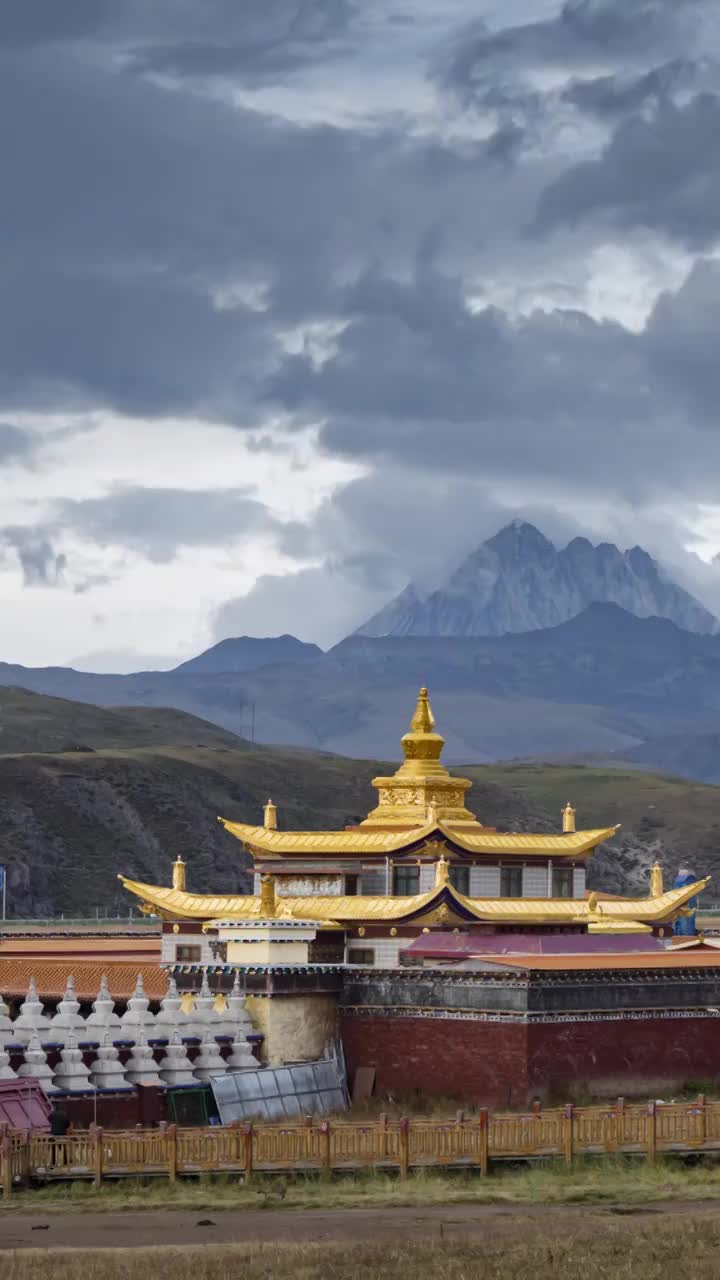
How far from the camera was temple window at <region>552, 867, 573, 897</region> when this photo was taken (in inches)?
3206

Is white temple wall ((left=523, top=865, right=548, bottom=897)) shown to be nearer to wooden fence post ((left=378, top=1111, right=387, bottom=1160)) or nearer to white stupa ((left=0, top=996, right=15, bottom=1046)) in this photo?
white stupa ((left=0, top=996, right=15, bottom=1046))

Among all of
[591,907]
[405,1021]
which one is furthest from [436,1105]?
[591,907]

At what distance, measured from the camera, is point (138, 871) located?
186 m

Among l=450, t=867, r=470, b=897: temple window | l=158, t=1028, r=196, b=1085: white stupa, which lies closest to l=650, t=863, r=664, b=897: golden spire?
l=450, t=867, r=470, b=897: temple window

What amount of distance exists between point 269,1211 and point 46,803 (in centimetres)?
14263

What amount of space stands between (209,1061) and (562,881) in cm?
1894

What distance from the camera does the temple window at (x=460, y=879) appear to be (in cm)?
7888

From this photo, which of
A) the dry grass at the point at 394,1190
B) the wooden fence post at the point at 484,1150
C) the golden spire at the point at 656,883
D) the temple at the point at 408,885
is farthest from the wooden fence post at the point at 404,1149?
the golden spire at the point at 656,883

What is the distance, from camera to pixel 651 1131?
2164 inches

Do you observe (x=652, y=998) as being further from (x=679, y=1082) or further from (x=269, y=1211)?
(x=269, y=1211)

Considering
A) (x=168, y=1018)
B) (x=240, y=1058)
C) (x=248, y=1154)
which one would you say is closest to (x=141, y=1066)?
(x=168, y=1018)

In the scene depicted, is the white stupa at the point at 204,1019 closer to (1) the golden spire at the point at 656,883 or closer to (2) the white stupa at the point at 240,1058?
(2) the white stupa at the point at 240,1058

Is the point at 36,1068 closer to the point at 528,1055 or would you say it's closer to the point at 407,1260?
the point at 528,1055

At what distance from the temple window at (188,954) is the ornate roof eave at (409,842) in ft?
11.7
